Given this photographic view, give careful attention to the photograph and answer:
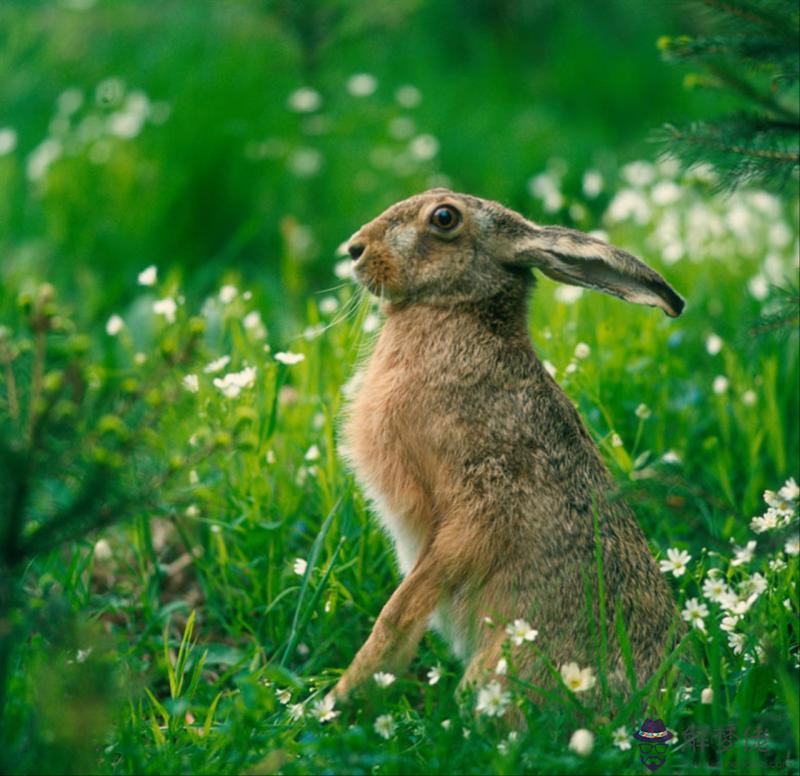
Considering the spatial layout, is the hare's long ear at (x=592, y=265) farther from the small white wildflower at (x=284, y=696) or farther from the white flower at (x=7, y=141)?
the white flower at (x=7, y=141)

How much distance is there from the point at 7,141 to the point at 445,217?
476cm

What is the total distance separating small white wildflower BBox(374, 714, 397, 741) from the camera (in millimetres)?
3148

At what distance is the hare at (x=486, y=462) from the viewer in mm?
3582

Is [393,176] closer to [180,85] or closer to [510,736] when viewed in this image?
[180,85]

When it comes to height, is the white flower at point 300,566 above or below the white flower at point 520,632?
below

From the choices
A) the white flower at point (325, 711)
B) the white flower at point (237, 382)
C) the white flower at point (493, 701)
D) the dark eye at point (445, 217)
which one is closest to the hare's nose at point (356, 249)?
the dark eye at point (445, 217)

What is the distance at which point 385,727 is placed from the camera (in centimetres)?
316

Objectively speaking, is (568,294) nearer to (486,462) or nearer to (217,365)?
(217,365)

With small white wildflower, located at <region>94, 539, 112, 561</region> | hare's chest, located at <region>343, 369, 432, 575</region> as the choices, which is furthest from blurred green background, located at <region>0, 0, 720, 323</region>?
hare's chest, located at <region>343, 369, 432, 575</region>

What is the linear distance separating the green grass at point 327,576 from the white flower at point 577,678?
0.14 ft

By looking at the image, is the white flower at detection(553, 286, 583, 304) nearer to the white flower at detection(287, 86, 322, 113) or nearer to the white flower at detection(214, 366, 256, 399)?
the white flower at detection(214, 366, 256, 399)

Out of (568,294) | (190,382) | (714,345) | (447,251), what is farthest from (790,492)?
(190,382)

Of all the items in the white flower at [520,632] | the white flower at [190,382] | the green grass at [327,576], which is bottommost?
the green grass at [327,576]

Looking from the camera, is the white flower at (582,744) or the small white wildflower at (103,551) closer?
the white flower at (582,744)
